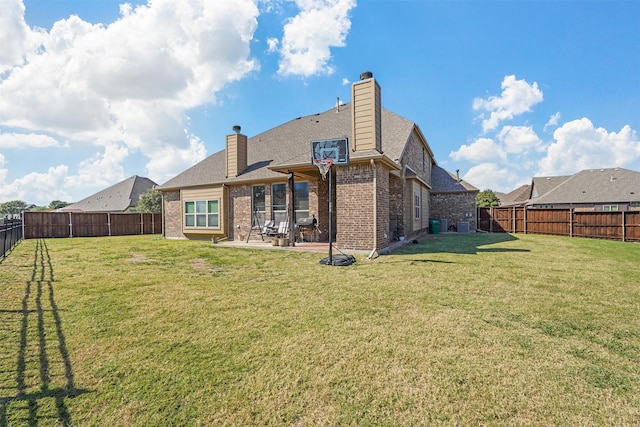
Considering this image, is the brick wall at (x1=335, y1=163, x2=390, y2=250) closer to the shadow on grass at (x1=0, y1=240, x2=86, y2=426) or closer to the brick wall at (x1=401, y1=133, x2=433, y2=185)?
the brick wall at (x1=401, y1=133, x2=433, y2=185)

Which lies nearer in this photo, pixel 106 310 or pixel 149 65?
pixel 106 310

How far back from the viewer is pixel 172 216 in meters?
16.1

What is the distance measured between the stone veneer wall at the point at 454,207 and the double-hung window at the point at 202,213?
14116 mm

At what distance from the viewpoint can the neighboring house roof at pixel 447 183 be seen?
→ 19.1 metres

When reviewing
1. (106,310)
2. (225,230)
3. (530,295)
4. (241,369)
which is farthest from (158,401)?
(225,230)

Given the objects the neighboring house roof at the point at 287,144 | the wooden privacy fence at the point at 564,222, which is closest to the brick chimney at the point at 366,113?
the neighboring house roof at the point at 287,144

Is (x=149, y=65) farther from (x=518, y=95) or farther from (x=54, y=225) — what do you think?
(x=518, y=95)

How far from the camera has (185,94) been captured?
13031mm

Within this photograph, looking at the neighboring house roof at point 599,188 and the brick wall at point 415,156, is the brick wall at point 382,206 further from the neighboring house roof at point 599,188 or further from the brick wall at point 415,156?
the neighboring house roof at point 599,188

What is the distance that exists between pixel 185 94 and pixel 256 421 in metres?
14.2

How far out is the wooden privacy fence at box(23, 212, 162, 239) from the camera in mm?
17484

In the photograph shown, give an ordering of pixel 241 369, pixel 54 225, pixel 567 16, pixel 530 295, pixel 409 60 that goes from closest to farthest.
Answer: pixel 241 369 → pixel 530 295 → pixel 567 16 → pixel 409 60 → pixel 54 225

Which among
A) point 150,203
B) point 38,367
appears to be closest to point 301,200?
point 38,367

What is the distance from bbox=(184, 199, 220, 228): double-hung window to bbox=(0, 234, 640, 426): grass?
27.6 feet
